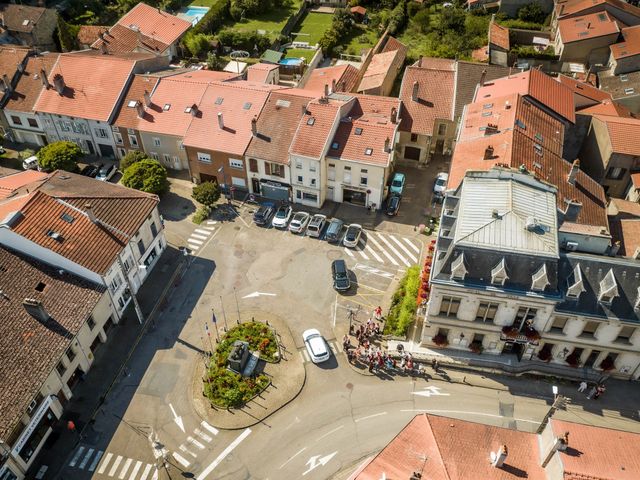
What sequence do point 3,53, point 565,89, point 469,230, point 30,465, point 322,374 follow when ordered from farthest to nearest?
point 3,53 → point 565,89 → point 322,374 → point 469,230 → point 30,465

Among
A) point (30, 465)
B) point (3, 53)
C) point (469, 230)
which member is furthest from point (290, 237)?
point (3, 53)

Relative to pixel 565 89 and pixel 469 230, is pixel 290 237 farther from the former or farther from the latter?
pixel 565 89

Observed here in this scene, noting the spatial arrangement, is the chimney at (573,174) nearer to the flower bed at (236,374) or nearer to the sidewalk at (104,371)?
the flower bed at (236,374)

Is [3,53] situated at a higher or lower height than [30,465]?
higher

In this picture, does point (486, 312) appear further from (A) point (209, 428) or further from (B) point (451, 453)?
(A) point (209, 428)

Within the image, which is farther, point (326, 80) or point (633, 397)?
point (326, 80)

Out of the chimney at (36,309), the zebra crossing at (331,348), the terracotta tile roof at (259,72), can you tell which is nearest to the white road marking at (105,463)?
the chimney at (36,309)

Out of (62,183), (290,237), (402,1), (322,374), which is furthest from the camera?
(402,1)
